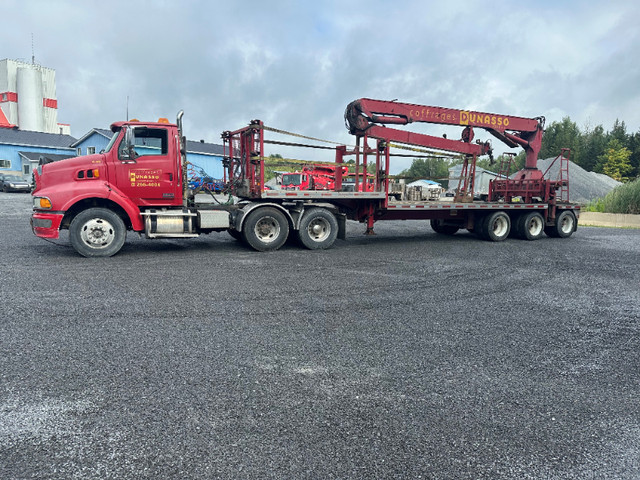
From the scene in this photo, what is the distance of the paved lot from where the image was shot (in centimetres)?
278

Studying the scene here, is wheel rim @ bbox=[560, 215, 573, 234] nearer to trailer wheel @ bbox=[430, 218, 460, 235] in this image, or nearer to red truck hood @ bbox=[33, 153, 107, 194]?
trailer wheel @ bbox=[430, 218, 460, 235]

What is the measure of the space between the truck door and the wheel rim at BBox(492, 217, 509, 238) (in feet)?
29.3

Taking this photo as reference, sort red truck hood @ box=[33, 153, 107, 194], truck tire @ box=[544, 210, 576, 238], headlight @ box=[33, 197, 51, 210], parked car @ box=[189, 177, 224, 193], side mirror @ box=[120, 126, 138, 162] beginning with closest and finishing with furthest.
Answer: headlight @ box=[33, 197, 51, 210] → red truck hood @ box=[33, 153, 107, 194] → side mirror @ box=[120, 126, 138, 162] → parked car @ box=[189, 177, 224, 193] → truck tire @ box=[544, 210, 576, 238]

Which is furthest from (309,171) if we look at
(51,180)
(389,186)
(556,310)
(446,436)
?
(446,436)

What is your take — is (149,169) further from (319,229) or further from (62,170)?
(319,229)

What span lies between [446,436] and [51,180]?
912cm

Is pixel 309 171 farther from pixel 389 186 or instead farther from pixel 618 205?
pixel 618 205

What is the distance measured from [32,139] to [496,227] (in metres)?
46.5

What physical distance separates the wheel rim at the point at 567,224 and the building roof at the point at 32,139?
146ft

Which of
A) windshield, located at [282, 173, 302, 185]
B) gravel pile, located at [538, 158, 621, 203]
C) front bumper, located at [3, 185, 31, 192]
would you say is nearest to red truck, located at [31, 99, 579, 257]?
windshield, located at [282, 173, 302, 185]

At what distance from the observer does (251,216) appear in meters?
10.4

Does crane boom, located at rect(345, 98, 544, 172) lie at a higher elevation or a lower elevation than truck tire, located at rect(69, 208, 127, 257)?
higher

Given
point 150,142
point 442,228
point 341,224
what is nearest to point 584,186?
point 442,228

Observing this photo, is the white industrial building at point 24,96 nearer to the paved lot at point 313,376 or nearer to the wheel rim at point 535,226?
the wheel rim at point 535,226
